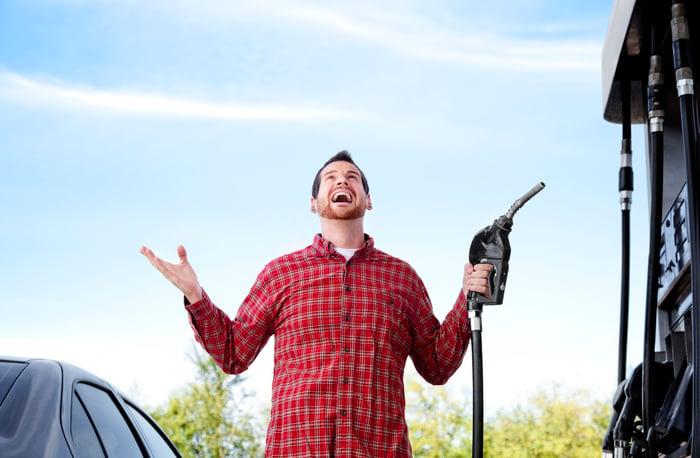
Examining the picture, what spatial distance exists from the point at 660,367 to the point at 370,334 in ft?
3.88

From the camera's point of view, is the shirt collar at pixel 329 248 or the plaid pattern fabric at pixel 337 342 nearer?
the plaid pattern fabric at pixel 337 342

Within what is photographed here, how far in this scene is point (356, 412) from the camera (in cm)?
350

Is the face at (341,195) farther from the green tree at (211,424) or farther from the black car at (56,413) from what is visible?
the green tree at (211,424)

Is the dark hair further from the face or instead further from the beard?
the beard

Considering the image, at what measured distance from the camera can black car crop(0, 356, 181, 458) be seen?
7.59 feet

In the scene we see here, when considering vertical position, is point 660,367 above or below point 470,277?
below

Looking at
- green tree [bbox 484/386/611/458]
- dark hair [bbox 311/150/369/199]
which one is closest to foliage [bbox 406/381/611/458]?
green tree [bbox 484/386/611/458]

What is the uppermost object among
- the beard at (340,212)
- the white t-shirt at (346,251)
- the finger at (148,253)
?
the beard at (340,212)

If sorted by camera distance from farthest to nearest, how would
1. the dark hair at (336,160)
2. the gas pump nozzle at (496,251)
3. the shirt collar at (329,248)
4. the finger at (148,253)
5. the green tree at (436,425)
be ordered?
the green tree at (436,425), the dark hair at (336,160), the shirt collar at (329,248), the finger at (148,253), the gas pump nozzle at (496,251)

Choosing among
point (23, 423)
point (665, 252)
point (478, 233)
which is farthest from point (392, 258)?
point (23, 423)

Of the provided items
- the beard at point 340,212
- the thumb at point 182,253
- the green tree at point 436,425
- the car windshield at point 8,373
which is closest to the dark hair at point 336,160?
the beard at point 340,212

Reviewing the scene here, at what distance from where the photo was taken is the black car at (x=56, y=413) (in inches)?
91.0

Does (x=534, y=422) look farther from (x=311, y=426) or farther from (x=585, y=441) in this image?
(x=311, y=426)

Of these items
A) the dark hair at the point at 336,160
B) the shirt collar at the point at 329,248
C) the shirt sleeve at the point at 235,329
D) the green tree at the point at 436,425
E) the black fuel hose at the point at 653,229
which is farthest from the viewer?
the green tree at the point at 436,425
